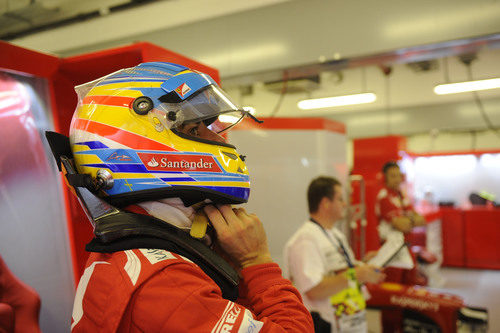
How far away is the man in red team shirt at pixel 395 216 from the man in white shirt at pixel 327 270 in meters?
2.22

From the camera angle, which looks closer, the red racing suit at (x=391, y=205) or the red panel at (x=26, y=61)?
the red panel at (x=26, y=61)

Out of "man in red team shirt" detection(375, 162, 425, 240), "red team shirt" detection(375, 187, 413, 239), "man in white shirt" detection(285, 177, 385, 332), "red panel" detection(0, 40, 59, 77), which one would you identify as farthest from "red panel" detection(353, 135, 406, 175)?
"red panel" detection(0, 40, 59, 77)

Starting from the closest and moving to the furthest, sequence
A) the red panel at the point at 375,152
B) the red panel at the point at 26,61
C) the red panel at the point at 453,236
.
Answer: the red panel at the point at 26,61
the red panel at the point at 375,152
the red panel at the point at 453,236

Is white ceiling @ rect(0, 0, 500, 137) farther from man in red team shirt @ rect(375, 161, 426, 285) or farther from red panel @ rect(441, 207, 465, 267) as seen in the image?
red panel @ rect(441, 207, 465, 267)

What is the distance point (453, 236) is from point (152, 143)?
7814mm

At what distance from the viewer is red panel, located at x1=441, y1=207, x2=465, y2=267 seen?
7.37 m

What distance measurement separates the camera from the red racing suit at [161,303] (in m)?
0.73

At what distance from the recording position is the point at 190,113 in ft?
3.08

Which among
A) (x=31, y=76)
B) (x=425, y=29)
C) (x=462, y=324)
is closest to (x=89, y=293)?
(x=31, y=76)

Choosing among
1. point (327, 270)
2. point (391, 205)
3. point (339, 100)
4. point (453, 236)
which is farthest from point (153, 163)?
point (453, 236)

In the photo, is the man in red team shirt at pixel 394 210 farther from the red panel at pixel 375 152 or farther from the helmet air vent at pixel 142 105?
the helmet air vent at pixel 142 105

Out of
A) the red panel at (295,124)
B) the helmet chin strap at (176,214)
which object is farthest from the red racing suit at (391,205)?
the helmet chin strap at (176,214)

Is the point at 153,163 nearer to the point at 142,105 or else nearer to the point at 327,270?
the point at 142,105

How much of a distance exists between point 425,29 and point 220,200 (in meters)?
3.95
